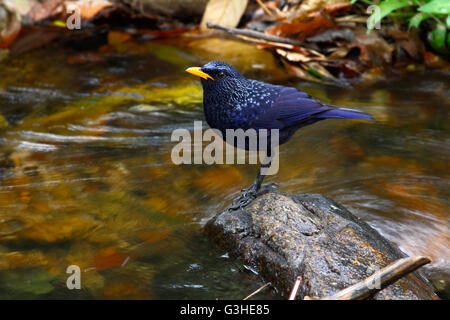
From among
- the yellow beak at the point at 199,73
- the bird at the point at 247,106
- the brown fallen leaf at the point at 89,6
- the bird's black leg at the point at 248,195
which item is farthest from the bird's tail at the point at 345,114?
the brown fallen leaf at the point at 89,6

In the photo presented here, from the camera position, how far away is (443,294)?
3.62 metres

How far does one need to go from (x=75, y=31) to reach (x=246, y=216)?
24.7 ft

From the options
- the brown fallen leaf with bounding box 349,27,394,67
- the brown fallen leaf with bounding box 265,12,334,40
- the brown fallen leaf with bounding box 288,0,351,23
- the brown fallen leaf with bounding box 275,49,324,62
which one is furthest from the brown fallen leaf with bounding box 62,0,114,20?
the brown fallen leaf with bounding box 349,27,394,67

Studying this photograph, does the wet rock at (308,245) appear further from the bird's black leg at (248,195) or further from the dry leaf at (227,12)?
the dry leaf at (227,12)

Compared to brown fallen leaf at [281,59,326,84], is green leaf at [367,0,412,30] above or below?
above

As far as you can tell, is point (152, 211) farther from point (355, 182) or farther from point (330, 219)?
point (355, 182)

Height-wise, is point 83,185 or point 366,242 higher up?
point 366,242

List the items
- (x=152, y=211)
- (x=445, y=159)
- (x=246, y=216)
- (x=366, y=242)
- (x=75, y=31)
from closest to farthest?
(x=366, y=242)
(x=246, y=216)
(x=152, y=211)
(x=445, y=159)
(x=75, y=31)

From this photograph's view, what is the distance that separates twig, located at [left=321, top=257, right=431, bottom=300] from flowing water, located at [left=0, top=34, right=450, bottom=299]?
824 mm

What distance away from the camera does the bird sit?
13.2 ft

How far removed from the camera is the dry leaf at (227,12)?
9.13 meters

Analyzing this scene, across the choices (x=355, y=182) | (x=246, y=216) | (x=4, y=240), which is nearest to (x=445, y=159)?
(x=355, y=182)

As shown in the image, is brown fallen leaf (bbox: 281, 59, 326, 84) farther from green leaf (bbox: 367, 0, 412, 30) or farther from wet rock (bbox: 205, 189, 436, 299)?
wet rock (bbox: 205, 189, 436, 299)

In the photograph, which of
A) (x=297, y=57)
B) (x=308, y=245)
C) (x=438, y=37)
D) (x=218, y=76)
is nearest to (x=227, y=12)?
(x=297, y=57)
